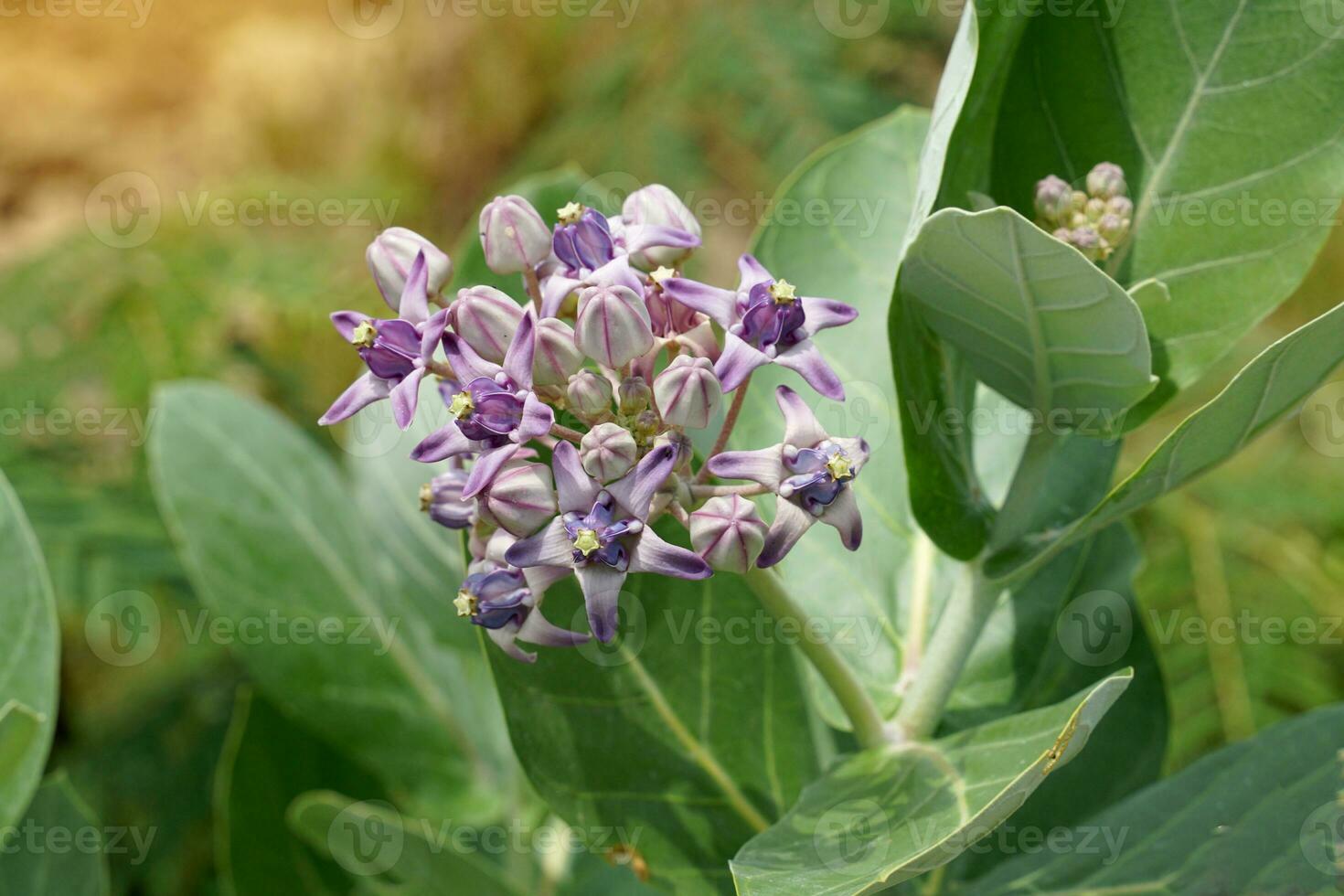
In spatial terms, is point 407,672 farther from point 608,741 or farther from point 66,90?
point 66,90

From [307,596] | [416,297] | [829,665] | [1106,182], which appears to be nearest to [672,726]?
[829,665]

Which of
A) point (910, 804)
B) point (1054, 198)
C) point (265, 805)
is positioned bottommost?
point (265, 805)

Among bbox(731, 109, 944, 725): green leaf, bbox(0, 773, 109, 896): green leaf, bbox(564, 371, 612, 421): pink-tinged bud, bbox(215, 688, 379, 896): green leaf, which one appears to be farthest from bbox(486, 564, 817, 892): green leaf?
bbox(215, 688, 379, 896): green leaf

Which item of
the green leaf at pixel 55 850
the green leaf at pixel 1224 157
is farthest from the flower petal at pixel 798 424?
the green leaf at pixel 55 850

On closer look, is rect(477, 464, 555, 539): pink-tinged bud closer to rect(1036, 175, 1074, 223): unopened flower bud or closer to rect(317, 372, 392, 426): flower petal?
rect(317, 372, 392, 426): flower petal

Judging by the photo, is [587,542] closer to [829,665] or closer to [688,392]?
[688,392]

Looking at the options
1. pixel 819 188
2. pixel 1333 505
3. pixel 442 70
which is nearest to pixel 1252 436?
pixel 819 188
